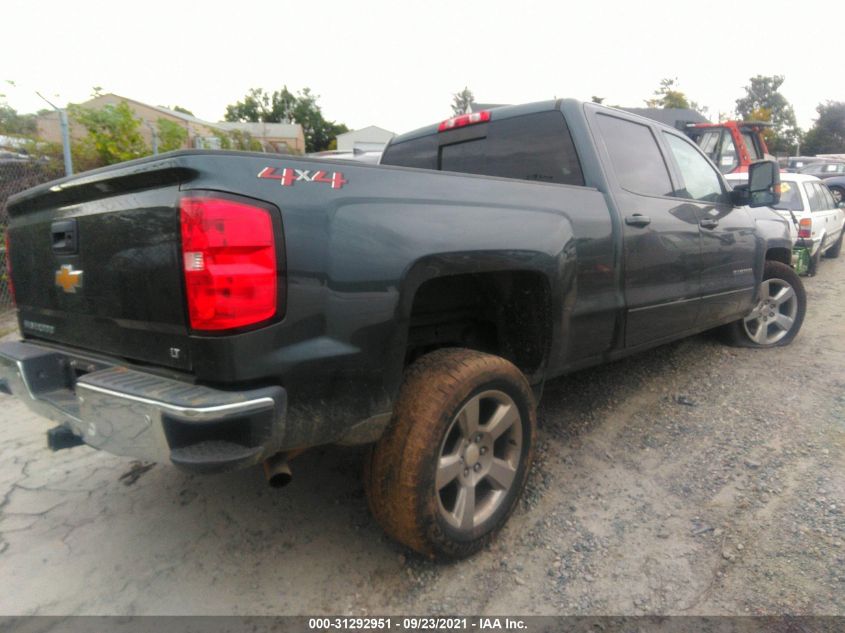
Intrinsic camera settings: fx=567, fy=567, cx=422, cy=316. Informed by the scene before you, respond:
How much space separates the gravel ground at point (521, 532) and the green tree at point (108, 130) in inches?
205

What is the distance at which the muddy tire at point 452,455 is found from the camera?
205 cm

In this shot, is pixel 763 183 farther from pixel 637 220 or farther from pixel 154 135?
pixel 154 135

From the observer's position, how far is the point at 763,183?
4.08 m

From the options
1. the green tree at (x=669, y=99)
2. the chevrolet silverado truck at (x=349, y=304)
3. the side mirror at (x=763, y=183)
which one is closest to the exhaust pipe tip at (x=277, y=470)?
the chevrolet silverado truck at (x=349, y=304)

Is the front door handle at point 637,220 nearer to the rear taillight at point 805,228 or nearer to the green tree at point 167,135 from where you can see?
the rear taillight at point 805,228

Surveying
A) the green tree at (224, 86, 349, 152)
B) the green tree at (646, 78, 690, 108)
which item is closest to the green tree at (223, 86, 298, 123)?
the green tree at (224, 86, 349, 152)

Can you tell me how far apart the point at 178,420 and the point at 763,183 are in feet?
13.8

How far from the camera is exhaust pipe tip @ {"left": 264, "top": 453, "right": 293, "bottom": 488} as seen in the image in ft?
6.47

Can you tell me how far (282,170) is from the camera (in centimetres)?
176

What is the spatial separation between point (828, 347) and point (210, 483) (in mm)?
5131

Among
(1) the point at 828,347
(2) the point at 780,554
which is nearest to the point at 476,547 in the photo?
(2) the point at 780,554

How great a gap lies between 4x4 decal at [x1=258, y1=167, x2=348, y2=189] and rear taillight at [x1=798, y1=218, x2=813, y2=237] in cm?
900

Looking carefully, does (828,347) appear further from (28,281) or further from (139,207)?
(28,281)

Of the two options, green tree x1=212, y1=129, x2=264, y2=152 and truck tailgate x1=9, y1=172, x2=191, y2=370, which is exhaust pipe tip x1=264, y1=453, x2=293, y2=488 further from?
green tree x1=212, y1=129, x2=264, y2=152
